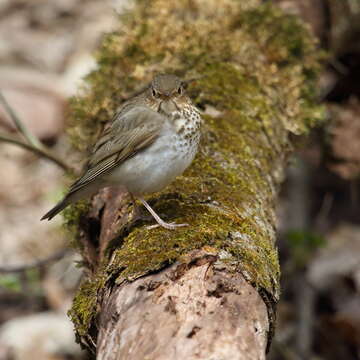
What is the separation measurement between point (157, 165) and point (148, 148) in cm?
14

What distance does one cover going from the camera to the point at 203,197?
3.37 metres

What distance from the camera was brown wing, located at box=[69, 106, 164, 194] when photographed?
3.40m

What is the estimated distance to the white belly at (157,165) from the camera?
10.7 ft

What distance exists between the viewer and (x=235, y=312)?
241 centimetres

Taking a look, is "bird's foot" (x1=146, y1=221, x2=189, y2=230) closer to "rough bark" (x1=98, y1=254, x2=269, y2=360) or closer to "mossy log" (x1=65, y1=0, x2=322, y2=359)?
"mossy log" (x1=65, y1=0, x2=322, y2=359)

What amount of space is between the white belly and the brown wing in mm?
39

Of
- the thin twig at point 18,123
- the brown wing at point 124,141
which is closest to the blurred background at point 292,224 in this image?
the thin twig at point 18,123

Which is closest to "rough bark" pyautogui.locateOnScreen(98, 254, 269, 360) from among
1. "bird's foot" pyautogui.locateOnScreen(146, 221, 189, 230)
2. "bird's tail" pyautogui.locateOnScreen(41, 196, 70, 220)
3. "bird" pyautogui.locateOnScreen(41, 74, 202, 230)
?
"bird's foot" pyautogui.locateOnScreen(146, 221, 189, 230)

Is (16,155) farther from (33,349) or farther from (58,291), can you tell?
(33,349)

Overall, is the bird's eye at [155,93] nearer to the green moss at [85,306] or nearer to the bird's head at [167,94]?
the bird's head at [167,94]

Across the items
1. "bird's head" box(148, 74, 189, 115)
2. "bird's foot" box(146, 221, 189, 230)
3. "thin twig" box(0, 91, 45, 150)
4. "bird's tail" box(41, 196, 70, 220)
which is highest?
"bird's head" box(148, 74, 189, 115)

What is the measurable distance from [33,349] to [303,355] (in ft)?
8.23

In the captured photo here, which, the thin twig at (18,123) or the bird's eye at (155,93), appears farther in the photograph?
the thin twig at (18,123)

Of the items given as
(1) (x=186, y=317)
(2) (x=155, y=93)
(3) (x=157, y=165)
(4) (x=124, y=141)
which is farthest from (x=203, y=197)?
(1) (x=186, y=317)
